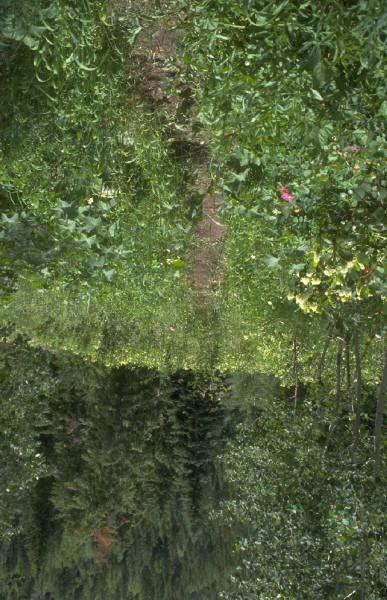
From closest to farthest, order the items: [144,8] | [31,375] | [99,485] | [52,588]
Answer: [144,8]
[31,375]
[52,588]
[99,485]

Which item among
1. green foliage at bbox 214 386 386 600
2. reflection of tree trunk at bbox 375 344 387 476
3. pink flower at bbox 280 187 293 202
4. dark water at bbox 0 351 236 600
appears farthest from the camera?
dark water at bbox 0 351 236 600

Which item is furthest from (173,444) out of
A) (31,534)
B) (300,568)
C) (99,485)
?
(300,568)

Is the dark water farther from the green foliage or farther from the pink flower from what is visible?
the pink flower

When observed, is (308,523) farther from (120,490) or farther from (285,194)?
(120,490)

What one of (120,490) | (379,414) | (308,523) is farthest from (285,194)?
(120,490)

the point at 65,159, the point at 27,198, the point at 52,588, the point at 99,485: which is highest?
the point at 65,159

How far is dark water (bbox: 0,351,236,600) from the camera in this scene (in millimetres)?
21844

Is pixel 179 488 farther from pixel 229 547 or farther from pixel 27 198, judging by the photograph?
pixel 27 198

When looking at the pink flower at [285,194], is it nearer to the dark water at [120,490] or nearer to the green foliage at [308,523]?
the green foliage at [308,523]

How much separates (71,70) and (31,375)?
36.0 ft

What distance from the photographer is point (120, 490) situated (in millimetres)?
23359

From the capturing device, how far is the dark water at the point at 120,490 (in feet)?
71.7

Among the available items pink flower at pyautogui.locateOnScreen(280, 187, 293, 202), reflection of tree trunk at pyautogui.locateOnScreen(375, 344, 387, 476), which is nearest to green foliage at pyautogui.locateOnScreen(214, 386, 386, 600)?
reflection of tree trunk at pyautogui.locateOnScreen(375, 344, 387, 476)

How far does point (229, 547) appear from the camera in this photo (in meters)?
22.6
